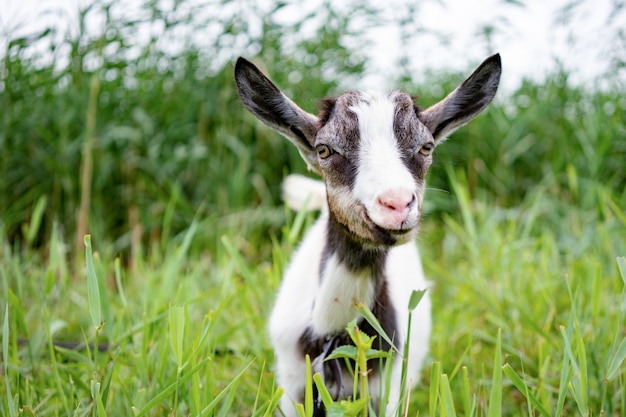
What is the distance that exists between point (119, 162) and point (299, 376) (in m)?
2.75

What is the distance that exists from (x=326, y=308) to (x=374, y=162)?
0.51 meters

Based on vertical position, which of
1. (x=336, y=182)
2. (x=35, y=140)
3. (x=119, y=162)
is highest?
(x=336, y=182)

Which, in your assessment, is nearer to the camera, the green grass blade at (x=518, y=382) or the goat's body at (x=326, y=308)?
the green grass blade at (x=518, y=382)

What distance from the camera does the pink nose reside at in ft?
5.24

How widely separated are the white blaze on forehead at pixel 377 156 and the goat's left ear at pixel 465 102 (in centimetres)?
18

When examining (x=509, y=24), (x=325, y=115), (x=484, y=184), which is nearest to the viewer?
(x=325, y=115)

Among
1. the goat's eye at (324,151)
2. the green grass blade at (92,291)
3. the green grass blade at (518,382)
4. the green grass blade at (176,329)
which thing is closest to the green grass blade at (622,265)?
the green grass blade at (518,382)

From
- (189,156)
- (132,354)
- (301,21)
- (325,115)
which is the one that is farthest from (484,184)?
(132,354)

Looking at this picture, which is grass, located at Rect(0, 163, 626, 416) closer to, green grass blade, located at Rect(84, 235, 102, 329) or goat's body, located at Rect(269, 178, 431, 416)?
green grass blade, located at Rect(84, 235, 102, 329)

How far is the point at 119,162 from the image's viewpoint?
430cm

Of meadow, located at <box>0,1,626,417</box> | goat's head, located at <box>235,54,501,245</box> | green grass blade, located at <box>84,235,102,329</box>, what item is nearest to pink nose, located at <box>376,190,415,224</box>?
goat's head, located at <box>235,54,501,245</box>

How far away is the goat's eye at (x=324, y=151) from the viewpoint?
6.16 feet

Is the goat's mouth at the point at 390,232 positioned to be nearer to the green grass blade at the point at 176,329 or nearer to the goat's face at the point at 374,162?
the goat's face at the point at 374,162

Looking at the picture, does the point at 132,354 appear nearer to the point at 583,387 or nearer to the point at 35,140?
the point at 583,387
